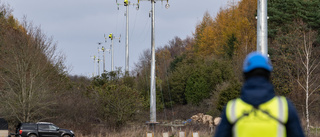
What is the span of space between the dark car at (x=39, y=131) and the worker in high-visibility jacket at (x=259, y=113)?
33743mm

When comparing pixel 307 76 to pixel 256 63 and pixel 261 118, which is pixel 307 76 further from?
pixel 261 118

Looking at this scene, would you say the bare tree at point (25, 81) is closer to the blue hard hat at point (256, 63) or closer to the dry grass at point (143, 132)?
the dry grass at point (143, 132)

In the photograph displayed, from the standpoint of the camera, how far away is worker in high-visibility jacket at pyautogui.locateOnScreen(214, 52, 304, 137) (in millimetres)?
3631

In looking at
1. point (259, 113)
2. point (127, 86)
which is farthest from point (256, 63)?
point (127, 86)

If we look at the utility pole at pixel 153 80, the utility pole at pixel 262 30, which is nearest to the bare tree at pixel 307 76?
the utility pole at pixel 153 80

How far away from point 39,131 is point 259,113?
34.3 meters

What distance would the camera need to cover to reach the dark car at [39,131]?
118 ft

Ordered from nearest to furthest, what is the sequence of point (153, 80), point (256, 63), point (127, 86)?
point (256, 63) < point (153, 80) < point (127, 86)

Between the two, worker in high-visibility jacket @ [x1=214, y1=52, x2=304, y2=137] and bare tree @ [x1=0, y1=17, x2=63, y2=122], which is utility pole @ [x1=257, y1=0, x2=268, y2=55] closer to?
worker in high-visibility jacket @ [x1=214, y1=52, x2=304, y2=137]

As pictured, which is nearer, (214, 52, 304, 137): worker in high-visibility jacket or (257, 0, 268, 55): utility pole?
(214, 52, 304, 137): worker in high-visibility jacket

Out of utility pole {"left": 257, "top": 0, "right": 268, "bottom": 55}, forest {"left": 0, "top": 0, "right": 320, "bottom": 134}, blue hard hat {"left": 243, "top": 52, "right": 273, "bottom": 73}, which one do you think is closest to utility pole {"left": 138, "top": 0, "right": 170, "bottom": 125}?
forest {"left": 0, "top": 0, "right": 320, "bottom": 134}

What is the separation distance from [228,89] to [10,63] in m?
17.3

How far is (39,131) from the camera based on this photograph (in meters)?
36.5

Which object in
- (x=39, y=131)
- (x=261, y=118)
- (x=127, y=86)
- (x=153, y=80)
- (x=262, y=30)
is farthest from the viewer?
(x=127, y=86)
